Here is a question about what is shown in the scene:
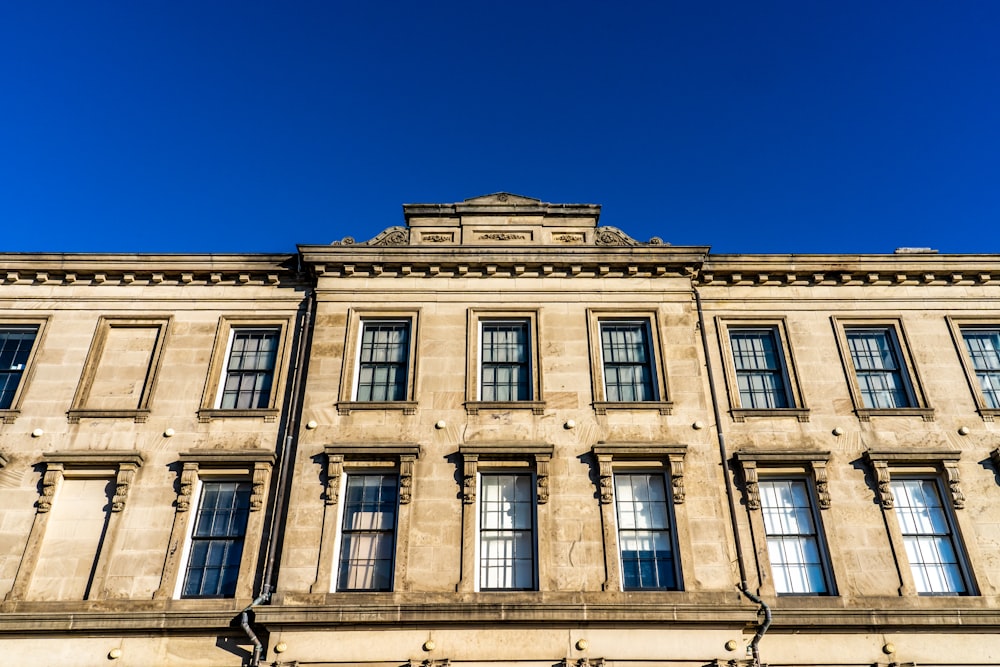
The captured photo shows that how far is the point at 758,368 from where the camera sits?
1656 centimetres

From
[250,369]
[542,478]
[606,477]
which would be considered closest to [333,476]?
[250,369]

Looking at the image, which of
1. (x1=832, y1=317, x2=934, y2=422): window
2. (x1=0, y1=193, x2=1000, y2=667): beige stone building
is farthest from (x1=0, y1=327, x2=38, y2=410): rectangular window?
(x1=832, y1=317, x2=934, y2=422): window

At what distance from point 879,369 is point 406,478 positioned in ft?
36.5

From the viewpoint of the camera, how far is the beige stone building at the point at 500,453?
42.0ft

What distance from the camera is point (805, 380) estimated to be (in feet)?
52.8

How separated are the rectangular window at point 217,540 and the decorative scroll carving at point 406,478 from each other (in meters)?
3.11

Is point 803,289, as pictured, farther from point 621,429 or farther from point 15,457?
point 15,457

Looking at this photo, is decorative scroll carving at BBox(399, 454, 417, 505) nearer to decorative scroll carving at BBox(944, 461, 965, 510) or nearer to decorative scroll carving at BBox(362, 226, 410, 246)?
decorative scroll carving at BBox(362, 226, 410, 246)

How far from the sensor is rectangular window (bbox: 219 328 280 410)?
15.8m

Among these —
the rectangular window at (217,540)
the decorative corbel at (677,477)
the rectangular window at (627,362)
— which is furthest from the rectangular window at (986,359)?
the rectangular window at (217,540)

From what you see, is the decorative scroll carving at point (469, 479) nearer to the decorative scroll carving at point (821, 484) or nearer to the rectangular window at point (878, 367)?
the decorative scroll carving at point (821, 484)

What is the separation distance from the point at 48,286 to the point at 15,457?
181 inches

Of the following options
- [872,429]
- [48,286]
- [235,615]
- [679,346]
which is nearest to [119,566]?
[235,615]

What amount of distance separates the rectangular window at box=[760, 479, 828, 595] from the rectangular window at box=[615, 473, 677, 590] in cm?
209
